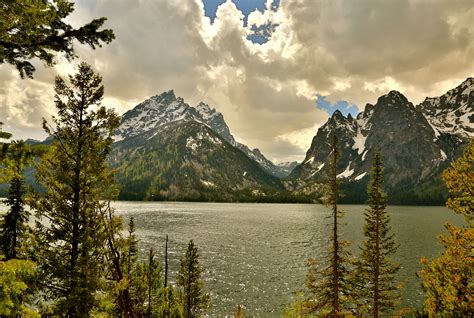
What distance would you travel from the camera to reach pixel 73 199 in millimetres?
17016

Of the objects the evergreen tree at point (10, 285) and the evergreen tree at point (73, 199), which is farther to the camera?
the evergreen tree at point (73, 199)

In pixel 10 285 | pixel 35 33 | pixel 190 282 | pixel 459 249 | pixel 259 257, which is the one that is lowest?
pixel 259 257

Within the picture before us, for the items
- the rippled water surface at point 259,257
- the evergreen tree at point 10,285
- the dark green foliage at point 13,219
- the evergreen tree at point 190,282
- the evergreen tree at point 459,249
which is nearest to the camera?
the evergreen tree at point 10,285

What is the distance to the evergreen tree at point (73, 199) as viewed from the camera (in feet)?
52.7

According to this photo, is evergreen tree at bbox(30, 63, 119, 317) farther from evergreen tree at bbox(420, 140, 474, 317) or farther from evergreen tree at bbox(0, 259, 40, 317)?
evergreen tree at bbox(420, 140, 474, 317)

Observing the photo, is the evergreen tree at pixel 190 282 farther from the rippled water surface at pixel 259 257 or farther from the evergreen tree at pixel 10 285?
the evergreen tree at pixel 10 285

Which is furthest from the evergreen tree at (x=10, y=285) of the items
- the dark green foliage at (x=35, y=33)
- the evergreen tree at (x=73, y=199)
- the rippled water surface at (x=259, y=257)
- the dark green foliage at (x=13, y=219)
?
the rippled water surface at (x=259, y=257)

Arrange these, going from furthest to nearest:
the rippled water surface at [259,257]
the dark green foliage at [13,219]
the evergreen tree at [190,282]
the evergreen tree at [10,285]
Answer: the rippled water surface at [259,257]
the evergreen tree at [190,282]
the dark green foliage at [13,219]
the evergreen tree at [10,285]

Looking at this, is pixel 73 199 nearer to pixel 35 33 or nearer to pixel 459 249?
pixel 35 33

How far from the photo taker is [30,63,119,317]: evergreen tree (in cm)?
1608

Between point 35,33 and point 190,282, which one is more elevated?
point 35,33

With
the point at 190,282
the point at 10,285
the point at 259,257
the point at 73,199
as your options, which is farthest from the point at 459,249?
the point at 259,257

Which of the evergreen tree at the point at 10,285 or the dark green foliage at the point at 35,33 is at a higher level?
the dark green foliage at the point at 35,33

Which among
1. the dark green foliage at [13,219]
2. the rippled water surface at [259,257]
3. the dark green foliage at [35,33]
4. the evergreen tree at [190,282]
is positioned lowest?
the rippled water surface at [259,257]
